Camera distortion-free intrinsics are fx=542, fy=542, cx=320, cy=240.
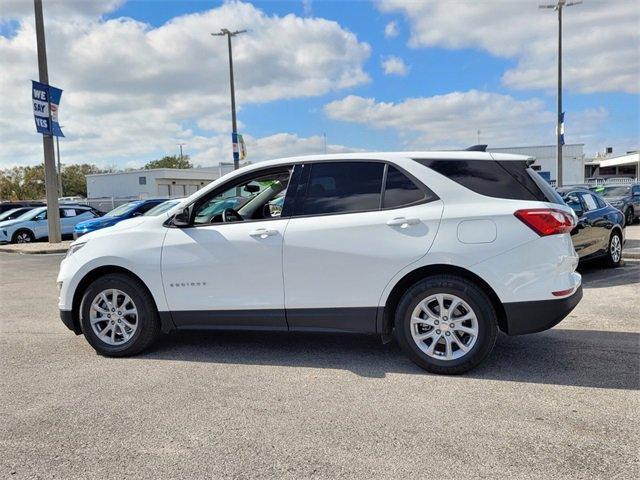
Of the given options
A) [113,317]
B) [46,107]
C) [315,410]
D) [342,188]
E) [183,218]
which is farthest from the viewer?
[46,107]

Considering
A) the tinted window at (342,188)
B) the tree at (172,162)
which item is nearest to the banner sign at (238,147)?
the tinted window at (342,188)

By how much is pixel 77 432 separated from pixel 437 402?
2.47m

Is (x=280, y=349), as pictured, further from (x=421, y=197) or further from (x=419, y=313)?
(x=421, y=197)

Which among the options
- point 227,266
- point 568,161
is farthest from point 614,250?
point 568,161

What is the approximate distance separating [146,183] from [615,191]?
4733cm

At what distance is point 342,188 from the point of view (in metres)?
4.74

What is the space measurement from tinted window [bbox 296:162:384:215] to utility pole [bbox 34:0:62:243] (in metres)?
14.6

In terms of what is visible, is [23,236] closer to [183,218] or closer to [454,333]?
[183,218]

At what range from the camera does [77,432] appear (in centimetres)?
356

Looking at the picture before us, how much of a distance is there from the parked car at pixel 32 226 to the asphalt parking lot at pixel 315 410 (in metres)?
15.4

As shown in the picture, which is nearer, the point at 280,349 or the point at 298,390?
the point at 298,390

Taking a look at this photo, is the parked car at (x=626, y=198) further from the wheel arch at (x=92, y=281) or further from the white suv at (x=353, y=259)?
the wheel arch at (x=92, y=281)

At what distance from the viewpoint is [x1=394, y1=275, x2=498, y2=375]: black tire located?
431 centimetres

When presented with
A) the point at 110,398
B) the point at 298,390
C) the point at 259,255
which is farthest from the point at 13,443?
the point at 259,255
